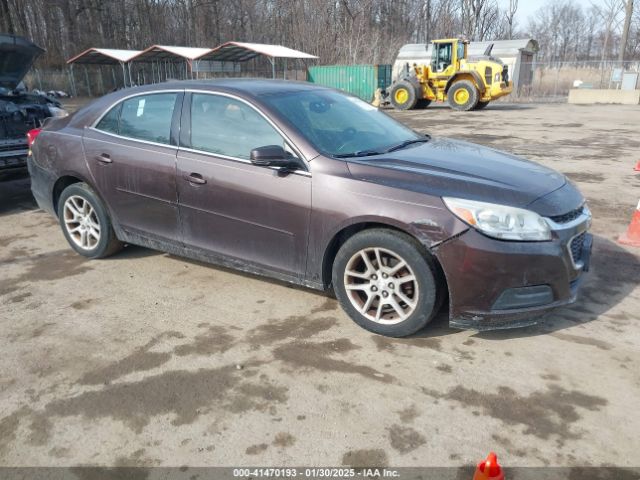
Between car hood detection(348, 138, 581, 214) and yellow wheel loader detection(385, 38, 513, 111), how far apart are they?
18.5 meters

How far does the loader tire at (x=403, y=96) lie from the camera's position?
22250 millimetres

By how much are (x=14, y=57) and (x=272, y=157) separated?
676 cm

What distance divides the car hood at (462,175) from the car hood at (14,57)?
266 inches

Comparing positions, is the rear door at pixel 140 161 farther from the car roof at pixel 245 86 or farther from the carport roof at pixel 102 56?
the carport roof at pixel 102 56

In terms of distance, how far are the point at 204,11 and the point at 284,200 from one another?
49936 mm

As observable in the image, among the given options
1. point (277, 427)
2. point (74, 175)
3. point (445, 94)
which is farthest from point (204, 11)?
point (277, 427)

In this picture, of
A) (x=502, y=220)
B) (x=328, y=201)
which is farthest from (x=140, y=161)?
(x=502, y=220)

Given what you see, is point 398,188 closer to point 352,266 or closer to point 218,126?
Result: point 352,266

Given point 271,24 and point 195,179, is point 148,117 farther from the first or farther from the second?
point 271,24

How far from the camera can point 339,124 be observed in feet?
→ 13.3

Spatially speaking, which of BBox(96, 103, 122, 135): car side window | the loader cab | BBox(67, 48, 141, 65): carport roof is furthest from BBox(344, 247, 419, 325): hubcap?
BBox(67, 48, 141, 65): carport roof

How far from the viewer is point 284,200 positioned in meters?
3.63

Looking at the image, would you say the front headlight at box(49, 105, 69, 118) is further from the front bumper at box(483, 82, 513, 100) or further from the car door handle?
the front bumper at box(483, 82, 513, 100)

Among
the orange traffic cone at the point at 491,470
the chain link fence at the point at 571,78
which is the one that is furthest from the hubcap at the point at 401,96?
the orange traffic cone at the point at 491,470
